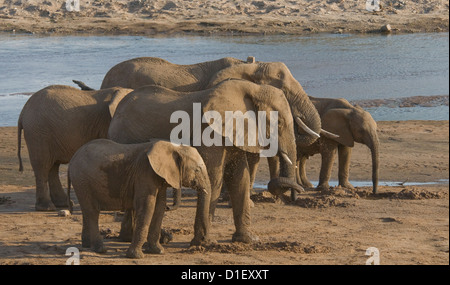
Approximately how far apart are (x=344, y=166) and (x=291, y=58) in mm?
15216

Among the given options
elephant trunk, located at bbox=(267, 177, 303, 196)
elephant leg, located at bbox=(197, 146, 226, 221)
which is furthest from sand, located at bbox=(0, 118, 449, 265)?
elephant leg, located at bbox=(197, 146, 226, 221)

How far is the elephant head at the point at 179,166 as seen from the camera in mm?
9156

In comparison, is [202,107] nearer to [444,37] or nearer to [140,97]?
[140,97]

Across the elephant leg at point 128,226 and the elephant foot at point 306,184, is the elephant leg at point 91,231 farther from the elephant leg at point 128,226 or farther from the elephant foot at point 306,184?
the elephant foot at point 306,184

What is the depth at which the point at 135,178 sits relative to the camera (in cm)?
929

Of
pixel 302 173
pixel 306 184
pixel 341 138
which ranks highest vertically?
pixel 341 138

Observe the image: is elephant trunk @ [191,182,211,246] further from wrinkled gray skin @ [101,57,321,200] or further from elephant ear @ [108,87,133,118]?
elephant ear @ [108,87,133,118]

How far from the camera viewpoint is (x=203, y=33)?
107ft

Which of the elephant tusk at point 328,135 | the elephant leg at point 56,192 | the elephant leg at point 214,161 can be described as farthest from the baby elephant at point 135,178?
the elephant tusk at point 328,135

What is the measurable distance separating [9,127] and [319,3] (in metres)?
17.8

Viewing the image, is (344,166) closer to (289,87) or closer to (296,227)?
(289,87)

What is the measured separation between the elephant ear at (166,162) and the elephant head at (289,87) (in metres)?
2.62

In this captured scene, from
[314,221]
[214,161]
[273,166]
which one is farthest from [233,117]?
[273,166]

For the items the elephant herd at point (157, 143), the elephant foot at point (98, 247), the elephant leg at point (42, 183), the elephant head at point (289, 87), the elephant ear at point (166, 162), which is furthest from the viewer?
the elephant leg at point (42, 183)
